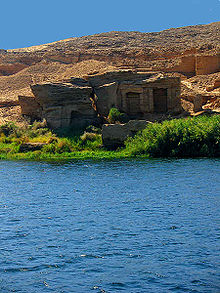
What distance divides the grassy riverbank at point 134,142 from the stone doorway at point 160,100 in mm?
4578

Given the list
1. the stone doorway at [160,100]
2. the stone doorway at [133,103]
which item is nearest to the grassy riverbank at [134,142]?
the stone doorway at [133,103]

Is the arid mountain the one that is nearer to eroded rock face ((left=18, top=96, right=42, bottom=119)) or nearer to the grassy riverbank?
eroded rock face ((left=18, top=96, right=42, bottom=119))

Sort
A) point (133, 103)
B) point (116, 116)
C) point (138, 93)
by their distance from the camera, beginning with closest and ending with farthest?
point (116, 116) → point (138, 93) → point (133, 103)

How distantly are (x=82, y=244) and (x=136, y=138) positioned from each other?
19514mm

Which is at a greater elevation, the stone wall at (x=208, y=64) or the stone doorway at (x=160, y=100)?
the stone wall at (x=208, y=64)

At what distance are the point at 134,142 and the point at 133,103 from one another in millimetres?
5652

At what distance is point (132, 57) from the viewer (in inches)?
2073

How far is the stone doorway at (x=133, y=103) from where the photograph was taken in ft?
115

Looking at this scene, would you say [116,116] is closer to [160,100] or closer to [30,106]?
[160,100]

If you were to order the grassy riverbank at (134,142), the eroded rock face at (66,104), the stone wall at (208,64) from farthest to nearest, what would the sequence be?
1. the stone wall at (208,64)
2. the eroded rock face at (66,104)
3. the grassy riverbank at (134,142)

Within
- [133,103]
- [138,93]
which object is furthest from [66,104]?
[138,93]

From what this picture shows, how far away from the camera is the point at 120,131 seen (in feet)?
103

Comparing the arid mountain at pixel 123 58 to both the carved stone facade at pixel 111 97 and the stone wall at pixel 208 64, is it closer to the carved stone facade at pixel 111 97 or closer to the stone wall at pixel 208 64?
the stone wall at pixel 208 64

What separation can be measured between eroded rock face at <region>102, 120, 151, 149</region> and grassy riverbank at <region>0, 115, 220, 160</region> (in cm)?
Result: 50
